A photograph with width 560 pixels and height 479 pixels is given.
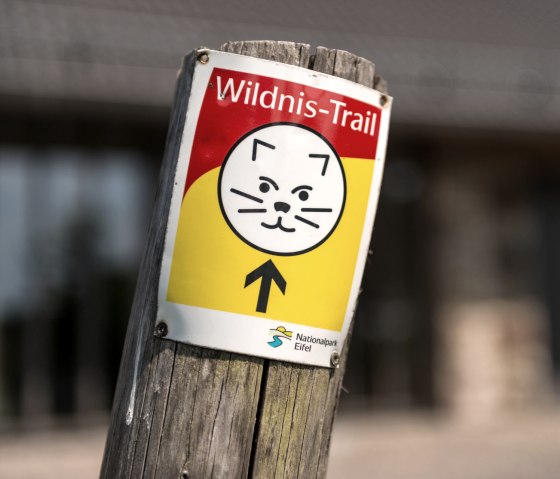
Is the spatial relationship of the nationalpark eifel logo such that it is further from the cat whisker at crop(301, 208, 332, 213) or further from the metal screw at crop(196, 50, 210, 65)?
the metal screw at crop(196, 50, 210, 65)

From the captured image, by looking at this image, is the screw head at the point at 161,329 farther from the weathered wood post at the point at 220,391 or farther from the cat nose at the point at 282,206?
the cat nose at the point at 282,206

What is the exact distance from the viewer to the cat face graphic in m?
1.53

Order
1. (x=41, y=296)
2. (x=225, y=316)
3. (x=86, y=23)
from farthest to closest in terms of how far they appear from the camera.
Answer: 1. (x=41, y=296)
2. (x=86, y=23)
3. (x=225, y=316)

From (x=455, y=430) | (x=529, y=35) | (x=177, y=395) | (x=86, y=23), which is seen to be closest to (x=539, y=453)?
(x=455, y=430)

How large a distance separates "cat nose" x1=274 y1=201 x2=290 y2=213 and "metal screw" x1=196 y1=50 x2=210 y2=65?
0.33 metres

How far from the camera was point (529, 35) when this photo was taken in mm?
8109

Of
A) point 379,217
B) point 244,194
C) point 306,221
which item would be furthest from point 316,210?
point 379,217

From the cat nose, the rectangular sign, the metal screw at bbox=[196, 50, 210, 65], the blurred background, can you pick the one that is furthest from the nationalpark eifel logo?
the blurred background

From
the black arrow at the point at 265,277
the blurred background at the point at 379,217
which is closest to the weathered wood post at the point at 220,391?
the black arrow at the point at 265,277

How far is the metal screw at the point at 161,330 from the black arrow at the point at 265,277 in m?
0.19

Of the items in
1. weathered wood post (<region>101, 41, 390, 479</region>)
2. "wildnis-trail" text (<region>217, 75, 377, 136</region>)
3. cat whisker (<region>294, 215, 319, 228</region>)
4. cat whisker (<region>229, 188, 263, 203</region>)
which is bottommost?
weathered wood post (<region>101, 41, 390, 479</region>)

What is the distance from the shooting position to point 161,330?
154 cm

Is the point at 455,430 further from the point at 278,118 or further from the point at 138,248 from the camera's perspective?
the point at 278,118

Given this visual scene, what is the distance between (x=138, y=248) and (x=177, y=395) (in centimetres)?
665
